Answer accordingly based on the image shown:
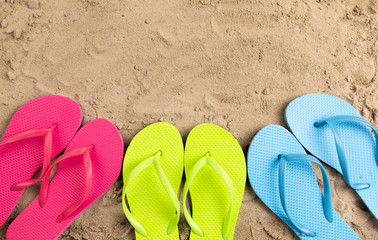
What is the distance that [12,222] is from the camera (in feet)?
2.64

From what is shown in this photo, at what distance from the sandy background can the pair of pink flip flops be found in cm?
4

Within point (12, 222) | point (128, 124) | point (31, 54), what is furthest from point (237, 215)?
point (31, 54)

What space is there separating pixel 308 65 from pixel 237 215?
0.54m

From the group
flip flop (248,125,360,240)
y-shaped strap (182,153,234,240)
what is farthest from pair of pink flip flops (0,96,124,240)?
flip flop (248,125,360,240)

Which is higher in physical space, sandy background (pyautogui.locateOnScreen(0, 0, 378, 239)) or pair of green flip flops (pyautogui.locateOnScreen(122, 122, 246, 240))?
sandy background (pyautogui.locateOnScreen(0, 0, 378, 239))

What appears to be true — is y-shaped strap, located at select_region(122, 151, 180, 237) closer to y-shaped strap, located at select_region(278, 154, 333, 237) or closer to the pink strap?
the pink strap

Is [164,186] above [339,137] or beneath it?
beneath

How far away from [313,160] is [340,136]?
0.14m

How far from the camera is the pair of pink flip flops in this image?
0.79 metres

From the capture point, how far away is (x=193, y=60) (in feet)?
2.90

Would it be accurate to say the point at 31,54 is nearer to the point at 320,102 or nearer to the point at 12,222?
the point at 12,222

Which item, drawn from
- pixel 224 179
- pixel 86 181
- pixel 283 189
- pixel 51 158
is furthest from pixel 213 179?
pixel 51 158

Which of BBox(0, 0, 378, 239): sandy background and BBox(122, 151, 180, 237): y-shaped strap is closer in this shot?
BBox(122, 151, 180, 237): y-shaped strap

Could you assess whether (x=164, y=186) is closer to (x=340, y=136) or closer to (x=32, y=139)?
(x=32, y=139)
